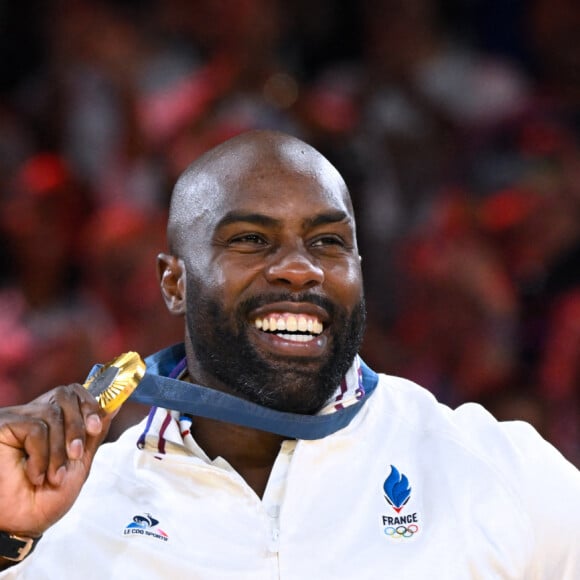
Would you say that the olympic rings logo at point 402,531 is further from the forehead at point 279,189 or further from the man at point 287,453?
the forehead at point 279,189

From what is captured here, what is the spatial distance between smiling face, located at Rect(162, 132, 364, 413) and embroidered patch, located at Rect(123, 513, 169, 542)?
357mm

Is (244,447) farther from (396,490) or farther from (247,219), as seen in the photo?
(247,219)

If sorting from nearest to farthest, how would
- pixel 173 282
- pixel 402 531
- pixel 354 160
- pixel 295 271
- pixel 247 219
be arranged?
pixel 402 531, pixel 295 271, pixel 247 219, pixel 173 282, pixel 354 160

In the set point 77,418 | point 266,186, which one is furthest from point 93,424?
point 266,186

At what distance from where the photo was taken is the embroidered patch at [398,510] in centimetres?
251

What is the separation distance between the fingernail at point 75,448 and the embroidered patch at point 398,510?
0.71m

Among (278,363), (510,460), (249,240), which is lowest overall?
(510,460)

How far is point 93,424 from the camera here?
2.15m

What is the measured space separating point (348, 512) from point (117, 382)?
63 centimetres

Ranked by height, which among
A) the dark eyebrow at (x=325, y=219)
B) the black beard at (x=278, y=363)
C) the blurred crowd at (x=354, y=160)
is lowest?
the black beard at (x=278, y=363)

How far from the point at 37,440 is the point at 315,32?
3.45 m

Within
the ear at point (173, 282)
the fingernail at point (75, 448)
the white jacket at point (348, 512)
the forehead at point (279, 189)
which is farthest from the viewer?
the ear at point (173, 282)

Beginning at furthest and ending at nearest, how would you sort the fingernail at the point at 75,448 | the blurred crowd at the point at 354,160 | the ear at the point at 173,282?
the blurred crowd at the point at 354,160 < the ear at the point at 173,282 < the fingernail at the point at 75,448

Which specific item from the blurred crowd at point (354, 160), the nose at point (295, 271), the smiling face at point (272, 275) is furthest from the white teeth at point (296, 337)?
the blurred crowd at point (354, 160)
